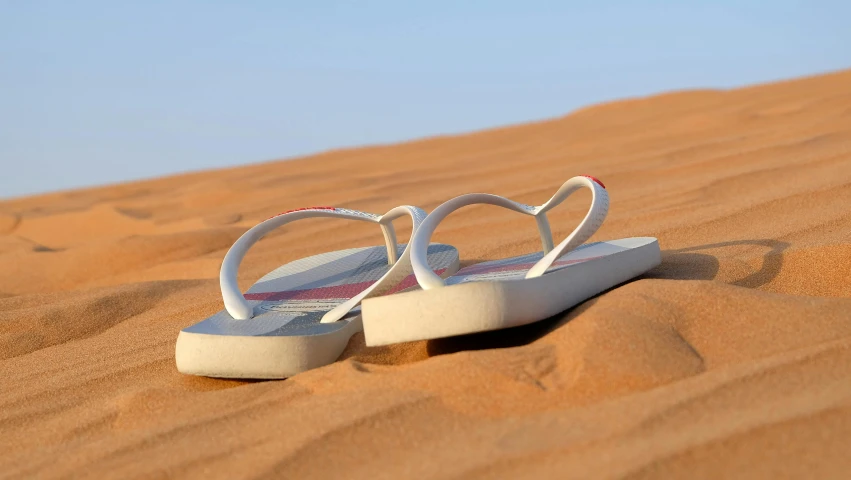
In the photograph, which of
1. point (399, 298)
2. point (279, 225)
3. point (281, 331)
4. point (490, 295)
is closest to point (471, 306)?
point (490, 295)

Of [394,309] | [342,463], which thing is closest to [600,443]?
[342,463]

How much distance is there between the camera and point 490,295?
201 cm

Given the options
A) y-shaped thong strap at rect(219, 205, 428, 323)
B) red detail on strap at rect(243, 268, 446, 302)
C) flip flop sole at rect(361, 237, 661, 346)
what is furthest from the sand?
red detail on strap at rect(243, 268, 446, 302)

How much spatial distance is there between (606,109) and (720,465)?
843 cm

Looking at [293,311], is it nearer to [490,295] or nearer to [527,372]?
[490,295]

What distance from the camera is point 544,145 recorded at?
7.49 m

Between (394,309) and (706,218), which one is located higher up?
(394,309)

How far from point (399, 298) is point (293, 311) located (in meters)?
0.68

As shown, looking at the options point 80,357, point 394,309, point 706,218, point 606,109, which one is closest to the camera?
point 394,309

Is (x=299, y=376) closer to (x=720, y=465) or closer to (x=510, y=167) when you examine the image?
(x=720, y=465)

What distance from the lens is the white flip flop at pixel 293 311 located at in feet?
7.31

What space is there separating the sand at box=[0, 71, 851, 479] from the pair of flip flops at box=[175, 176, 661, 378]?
67mm

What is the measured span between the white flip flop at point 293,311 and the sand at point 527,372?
71 mm

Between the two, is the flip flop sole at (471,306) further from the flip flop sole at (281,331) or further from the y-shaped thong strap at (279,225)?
the y-shaped thong strap at (279,225)
